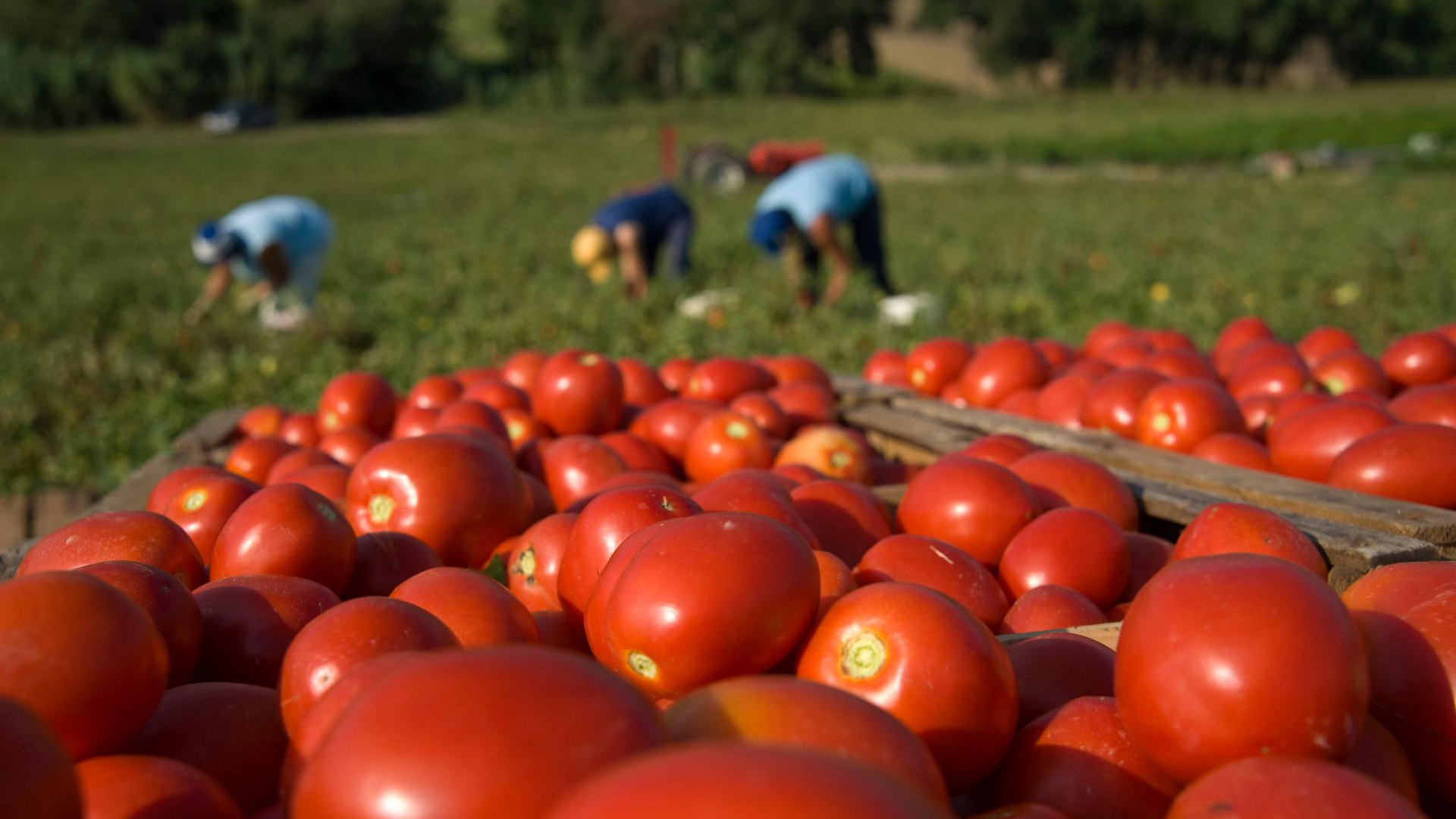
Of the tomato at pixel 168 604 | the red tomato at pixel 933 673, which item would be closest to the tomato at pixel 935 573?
the red tomato at pixel 933 673

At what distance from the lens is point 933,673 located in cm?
148

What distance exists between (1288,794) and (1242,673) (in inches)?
9.2

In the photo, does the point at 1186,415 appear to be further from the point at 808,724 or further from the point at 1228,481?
the point at 808,724

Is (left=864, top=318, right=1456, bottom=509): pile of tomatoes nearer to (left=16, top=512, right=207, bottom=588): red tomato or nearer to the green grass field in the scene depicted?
the green grass field

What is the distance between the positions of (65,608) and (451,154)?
3401 centimetres

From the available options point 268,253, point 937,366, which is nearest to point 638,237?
point 268,253

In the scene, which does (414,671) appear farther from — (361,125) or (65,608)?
(361,125)

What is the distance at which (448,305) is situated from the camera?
1026 centimetres

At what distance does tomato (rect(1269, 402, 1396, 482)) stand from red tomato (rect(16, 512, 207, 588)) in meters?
2.94

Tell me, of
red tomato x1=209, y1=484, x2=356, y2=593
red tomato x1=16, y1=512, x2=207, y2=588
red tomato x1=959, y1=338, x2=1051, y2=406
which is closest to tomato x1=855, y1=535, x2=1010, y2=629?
red tomato x1=209, y1=484, x2=356, y2=593

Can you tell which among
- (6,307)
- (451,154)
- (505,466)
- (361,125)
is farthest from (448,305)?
(361,125)

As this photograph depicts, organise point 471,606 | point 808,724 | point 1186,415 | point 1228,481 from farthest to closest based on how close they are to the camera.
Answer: point 1186,415
point 1228,481
point 471,606
point 808,724

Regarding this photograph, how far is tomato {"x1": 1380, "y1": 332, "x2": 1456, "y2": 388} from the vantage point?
155 inches

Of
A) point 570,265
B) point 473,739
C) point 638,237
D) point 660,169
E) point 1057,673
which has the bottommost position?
point 660,169
